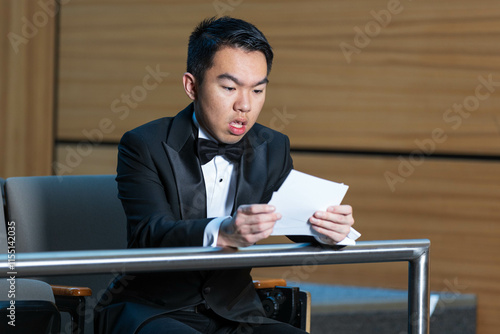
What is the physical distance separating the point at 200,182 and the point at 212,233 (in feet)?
0.83

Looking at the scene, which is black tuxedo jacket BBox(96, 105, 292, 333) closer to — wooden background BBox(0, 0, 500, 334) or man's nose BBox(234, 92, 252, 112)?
man's nose BBox(234, 92, 252, 112)

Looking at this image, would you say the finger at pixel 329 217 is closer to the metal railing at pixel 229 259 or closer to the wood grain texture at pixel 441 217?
the metal railing at pixel 229 259

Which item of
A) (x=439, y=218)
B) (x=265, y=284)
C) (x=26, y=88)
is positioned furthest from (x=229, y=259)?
(x=26, y=88)

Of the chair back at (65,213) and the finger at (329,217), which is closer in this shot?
the finger at (329,217)

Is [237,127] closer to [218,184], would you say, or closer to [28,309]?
[218,184]

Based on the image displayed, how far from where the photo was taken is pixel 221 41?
Answer: 129 cm

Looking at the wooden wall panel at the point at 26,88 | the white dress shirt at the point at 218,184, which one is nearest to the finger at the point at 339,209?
the white dress shirt at the point at 218,184

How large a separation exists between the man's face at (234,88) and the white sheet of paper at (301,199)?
0.28 meters

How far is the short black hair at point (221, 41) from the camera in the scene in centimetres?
129

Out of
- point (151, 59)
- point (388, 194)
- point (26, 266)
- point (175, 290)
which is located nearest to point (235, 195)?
point (175, 290)

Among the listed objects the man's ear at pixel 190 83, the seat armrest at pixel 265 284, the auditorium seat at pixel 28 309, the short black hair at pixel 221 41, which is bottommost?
the auditorium seat at pixel 28 309

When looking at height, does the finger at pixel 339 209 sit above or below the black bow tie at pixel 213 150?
below

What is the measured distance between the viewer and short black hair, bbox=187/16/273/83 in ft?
4.23

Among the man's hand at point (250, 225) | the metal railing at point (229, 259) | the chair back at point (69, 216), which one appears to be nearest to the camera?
the metal railing at point (229, 259)
